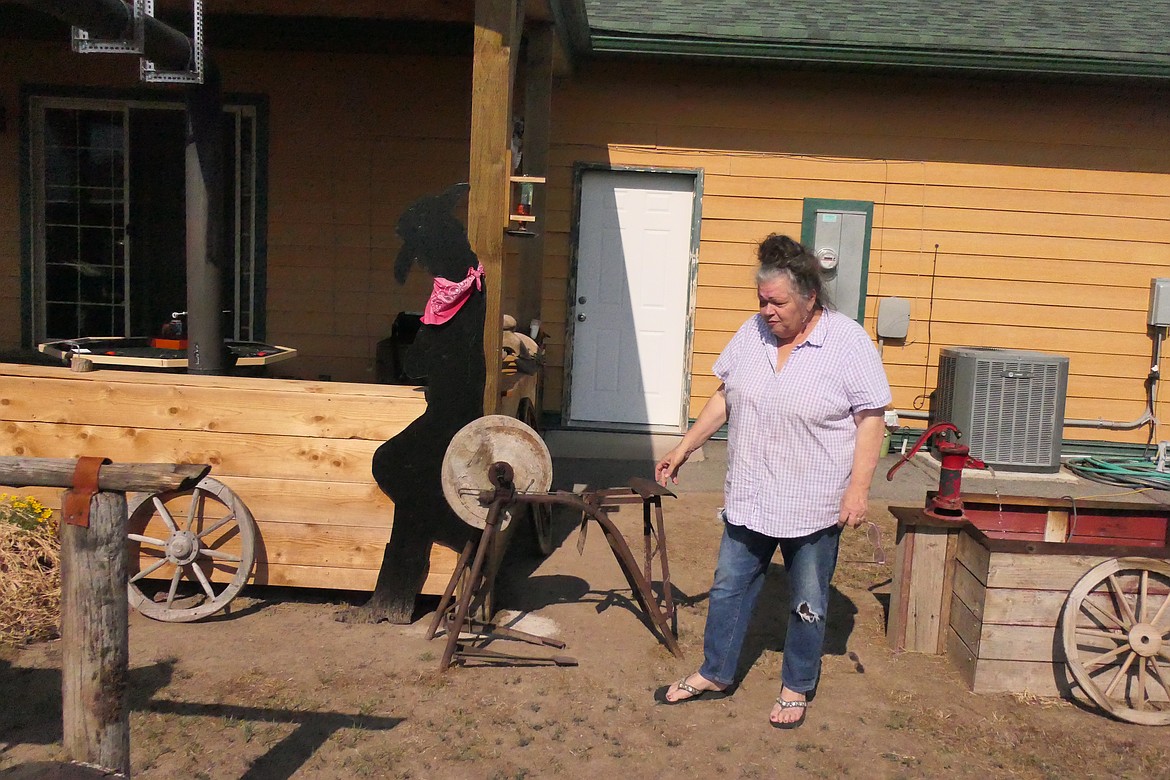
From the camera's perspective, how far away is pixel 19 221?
7633 millimetres

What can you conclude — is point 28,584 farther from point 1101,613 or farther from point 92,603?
point 1101,613

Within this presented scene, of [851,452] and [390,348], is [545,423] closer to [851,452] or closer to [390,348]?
[390,348]

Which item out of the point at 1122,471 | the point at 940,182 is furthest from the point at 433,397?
the point at 1122,471

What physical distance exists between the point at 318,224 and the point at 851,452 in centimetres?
545

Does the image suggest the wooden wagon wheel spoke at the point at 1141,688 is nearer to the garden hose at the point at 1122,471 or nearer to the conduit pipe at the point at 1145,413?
the garden hose at the point at 1122,471

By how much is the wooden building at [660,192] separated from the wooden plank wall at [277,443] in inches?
130

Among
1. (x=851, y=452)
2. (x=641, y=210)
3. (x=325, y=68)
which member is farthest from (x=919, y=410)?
(x=325, y=68)

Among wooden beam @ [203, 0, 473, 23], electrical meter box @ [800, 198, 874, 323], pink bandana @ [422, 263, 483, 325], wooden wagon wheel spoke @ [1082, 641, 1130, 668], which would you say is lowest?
wooden wagon wheel spoke @ [1082, 641, 1130, 668]

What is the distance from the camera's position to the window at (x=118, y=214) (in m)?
7.65

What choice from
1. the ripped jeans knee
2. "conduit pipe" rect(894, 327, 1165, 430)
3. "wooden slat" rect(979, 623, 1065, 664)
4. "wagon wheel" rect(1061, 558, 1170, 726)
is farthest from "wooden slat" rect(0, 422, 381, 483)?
"conduit pipe" rect(894, 327, 1165, 430)

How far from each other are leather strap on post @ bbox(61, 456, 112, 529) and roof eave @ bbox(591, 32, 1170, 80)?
5661mm

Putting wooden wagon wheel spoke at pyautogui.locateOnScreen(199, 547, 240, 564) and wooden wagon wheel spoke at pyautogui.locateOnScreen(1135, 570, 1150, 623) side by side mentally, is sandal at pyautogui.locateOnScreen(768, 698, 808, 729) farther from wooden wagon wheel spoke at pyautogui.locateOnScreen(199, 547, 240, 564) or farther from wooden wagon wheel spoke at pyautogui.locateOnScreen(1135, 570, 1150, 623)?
wooden wagon wheel spoke at pyautogui.locateOnScreen(199, 547, 240, 564)

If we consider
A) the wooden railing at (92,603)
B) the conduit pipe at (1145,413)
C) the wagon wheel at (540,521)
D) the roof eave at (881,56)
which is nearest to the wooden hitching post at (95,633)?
the wooden railing at (92,603)

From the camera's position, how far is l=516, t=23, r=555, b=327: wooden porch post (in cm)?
632
